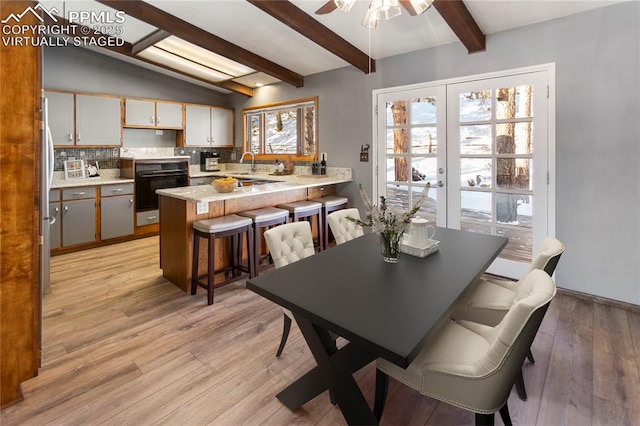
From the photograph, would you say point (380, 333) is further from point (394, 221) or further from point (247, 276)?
point (247, 276)

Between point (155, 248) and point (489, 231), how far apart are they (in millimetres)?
4298

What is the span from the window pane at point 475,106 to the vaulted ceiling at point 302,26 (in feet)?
1.48

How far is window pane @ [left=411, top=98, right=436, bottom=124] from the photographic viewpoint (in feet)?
12.8

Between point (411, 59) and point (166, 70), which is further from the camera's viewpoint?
point (166, 70)

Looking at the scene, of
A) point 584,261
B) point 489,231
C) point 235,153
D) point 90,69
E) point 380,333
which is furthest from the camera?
point 235,153

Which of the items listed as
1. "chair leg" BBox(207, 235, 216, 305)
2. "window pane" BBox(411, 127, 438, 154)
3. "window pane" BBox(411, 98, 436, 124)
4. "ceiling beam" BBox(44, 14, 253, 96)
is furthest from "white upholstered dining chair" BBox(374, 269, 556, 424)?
"ceiling beam" BBox(44, 14, 253, 96)

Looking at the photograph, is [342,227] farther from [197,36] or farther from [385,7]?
[197,36]

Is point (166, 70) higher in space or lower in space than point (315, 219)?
higher

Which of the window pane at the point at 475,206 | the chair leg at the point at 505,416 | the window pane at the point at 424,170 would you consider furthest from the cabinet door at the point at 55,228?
the chair leg at the point at 505,416

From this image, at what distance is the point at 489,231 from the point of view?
3.62 meters

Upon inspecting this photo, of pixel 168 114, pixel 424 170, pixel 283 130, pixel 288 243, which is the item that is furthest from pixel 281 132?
pixel 288 243

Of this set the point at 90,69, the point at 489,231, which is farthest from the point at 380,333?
the point at 90,69

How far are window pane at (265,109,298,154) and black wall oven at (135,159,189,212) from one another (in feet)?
4.95

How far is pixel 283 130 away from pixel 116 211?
2.85 meters
